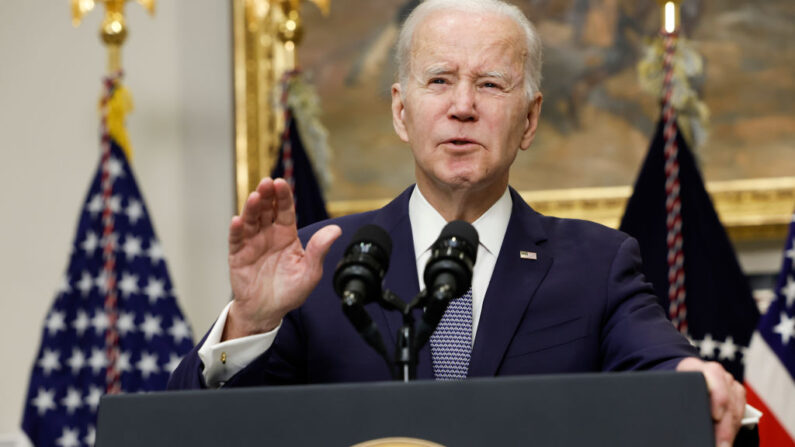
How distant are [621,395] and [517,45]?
128cm

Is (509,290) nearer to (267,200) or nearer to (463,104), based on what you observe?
(463,104)

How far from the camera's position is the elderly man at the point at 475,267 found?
219cm

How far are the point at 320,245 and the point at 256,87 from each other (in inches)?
189

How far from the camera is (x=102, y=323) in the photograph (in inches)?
243

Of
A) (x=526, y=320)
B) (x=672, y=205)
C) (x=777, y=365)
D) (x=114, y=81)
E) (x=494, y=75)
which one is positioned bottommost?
(x=777, y=365)

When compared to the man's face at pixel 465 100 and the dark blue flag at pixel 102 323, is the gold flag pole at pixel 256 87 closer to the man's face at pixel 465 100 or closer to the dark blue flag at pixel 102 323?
the dark blue flag at pixel 102 323

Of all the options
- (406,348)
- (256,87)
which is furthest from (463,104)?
(256,87)

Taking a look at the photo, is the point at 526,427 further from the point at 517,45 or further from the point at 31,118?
the point at 31,118

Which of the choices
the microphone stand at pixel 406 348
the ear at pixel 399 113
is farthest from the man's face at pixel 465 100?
the microphone stand at pixel 406 348

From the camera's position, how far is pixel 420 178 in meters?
2.73

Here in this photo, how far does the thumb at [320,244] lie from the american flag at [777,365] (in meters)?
3.46

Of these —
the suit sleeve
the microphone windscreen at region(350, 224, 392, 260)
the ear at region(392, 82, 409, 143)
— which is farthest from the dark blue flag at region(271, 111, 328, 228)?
the microphone windscreen at region(350, 224, 392, 260)

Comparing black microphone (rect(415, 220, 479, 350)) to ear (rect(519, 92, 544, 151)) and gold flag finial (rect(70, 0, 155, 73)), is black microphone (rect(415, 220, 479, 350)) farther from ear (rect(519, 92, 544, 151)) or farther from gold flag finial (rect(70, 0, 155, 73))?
gold flag finial (rect(70, 0, 155, 73))

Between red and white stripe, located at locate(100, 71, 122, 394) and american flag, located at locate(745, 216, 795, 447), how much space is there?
135 inches
